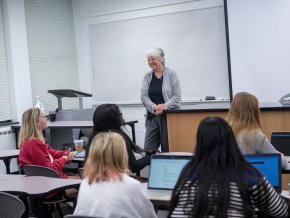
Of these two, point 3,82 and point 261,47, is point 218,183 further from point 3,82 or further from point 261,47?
point 3,82

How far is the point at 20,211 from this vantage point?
103 inches

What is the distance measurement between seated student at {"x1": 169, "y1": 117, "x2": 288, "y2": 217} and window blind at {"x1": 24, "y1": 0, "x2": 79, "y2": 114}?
6.00 m

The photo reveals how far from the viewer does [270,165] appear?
9.02ft

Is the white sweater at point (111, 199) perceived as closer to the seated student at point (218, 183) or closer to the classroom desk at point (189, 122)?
the seated student at point (218, 183)

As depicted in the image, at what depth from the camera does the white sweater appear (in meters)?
2.32

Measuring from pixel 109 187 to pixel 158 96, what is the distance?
2.99 m

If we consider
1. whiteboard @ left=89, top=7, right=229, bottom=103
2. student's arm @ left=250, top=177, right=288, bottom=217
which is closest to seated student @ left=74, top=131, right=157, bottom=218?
student's arm @ left=250, top=177, right=288, bottom=217

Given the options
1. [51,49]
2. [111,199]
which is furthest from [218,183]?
[51,49]

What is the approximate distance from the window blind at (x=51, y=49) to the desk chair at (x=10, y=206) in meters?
5.10

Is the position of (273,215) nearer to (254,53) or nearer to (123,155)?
(123,155)

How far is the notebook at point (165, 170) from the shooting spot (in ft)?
9.45

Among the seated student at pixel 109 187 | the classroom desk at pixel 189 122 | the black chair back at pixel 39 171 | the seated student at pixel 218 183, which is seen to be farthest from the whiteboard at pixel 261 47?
the seated student at pixel 218 183

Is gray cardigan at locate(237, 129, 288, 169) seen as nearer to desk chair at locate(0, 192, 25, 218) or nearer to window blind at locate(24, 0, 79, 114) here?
desk chair at locate(0, 192, 25, 218)

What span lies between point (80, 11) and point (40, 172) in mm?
5181
